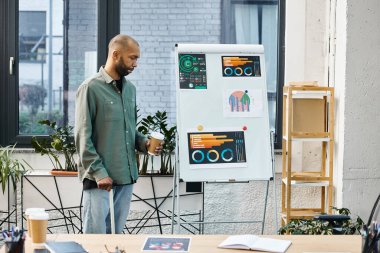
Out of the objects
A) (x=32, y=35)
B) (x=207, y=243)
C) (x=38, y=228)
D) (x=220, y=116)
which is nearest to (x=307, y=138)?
(x=220, y=116)

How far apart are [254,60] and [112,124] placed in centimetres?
134

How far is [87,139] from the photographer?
164 inches

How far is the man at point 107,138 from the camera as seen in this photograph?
4188 mm

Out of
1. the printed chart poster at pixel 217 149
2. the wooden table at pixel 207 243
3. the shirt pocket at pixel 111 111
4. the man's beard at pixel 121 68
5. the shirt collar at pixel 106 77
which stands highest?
the man's beard at pixel 121 68

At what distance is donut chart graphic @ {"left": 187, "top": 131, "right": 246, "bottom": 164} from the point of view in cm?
498

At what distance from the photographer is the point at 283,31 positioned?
5.85 metres

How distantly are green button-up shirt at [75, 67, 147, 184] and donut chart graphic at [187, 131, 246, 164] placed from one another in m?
0.69

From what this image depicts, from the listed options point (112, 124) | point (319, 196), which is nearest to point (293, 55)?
point (319, 196)

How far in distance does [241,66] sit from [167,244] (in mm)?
2422

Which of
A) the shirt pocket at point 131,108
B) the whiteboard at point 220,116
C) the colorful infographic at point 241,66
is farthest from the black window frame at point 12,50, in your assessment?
the shirt pocket at point 131,108

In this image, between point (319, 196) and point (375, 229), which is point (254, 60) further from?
point (375, 229)

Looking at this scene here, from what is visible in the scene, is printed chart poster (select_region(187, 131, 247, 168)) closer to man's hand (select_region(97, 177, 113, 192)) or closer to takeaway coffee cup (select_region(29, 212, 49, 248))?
man's hand (select_region(97, 177, 113, 192))

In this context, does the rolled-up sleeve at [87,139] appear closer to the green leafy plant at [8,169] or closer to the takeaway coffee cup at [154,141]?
the takeaway coffee cup at [154,141]

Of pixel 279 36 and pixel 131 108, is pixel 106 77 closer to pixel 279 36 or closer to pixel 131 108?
pixel 131 108
